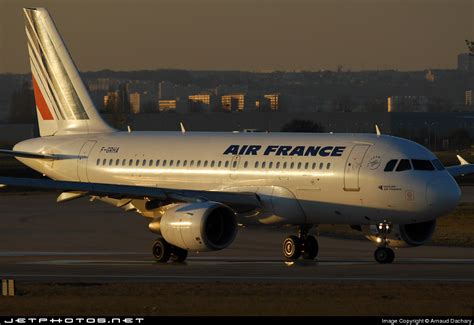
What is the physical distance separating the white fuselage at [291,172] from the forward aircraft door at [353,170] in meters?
0.03

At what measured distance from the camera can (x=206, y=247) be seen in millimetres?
36750

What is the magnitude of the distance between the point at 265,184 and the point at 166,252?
12.4 feet

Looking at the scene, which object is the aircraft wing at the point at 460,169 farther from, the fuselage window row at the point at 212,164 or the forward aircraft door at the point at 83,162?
the forward aircraft door at the point at 83,162

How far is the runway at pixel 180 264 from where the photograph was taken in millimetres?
33062

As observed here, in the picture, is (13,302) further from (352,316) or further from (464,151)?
(464,151)

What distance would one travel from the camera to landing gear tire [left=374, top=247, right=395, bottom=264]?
3691 centimetres

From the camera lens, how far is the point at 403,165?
122 feet

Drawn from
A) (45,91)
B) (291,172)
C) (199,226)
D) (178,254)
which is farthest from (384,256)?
(45,91)

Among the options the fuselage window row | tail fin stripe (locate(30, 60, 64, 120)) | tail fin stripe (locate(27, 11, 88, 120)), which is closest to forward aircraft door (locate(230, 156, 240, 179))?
the fuselage window row

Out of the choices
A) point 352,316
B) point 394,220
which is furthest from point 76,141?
point 352,316

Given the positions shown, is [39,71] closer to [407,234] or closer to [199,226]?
[199,226]

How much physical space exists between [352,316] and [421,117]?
137 m

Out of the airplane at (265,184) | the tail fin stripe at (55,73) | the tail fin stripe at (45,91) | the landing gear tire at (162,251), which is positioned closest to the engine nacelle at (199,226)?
the airplane at (265,184)

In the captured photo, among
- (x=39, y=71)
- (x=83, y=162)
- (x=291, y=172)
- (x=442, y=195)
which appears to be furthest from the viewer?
(x=39, y=71)
